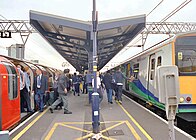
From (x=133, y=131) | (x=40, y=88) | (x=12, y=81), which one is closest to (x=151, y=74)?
(x=133, y=131)

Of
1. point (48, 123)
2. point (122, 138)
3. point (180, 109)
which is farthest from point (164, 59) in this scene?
point (48, 123)

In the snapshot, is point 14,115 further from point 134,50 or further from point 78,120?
point 134,50

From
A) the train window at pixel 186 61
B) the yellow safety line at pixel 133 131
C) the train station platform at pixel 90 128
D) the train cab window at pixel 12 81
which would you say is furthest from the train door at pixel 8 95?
the train window at pixel 186 61

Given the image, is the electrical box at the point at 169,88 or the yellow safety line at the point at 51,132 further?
the yellow safety line at the point at 51,132

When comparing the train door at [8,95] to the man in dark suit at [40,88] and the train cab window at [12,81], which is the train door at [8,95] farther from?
the man in dark suit at [40,88]

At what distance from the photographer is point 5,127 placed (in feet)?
22.3

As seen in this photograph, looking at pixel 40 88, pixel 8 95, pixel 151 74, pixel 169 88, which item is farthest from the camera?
pixel 40 88

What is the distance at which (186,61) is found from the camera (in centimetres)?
841

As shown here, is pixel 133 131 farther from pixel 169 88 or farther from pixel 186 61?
pixel 169 88

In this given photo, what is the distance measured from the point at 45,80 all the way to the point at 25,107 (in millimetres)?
1344

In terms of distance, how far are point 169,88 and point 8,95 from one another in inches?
176

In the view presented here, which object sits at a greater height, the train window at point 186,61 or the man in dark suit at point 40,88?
the train window at point 186,61

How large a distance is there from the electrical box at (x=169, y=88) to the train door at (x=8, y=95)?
4.02m

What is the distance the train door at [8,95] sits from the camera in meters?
6.62
